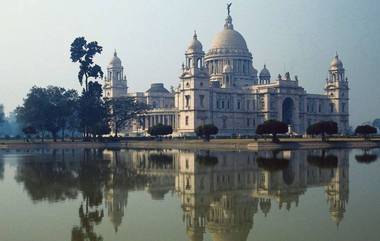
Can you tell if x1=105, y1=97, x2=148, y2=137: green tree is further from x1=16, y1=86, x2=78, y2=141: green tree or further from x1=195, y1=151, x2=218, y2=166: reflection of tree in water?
x1=195, y1=151, x2=218, y2=166: reflection of tree in water

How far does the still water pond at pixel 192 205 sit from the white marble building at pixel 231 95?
66462mm


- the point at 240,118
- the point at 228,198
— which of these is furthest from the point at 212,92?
the point at 228,198

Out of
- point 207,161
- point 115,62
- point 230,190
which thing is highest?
point 115,62

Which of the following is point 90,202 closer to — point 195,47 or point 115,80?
point 195,47

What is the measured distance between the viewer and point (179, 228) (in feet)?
50.7

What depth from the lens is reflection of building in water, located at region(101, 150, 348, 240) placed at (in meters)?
16.2

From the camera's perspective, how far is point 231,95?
10250 cm

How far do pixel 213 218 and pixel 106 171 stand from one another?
53.3ft

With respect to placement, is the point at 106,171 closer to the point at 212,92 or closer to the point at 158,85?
the point at 212,92

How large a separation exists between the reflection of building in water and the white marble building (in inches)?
2449

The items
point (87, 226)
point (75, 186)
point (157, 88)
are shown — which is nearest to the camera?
point (87, 226)

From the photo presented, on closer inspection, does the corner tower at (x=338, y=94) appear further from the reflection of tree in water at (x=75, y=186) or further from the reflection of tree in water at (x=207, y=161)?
the reflection of tree in water at (x=75, y=186)

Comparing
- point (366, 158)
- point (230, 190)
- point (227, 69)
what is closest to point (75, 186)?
point (230, 190)

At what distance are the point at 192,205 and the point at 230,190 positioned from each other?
380 cm
